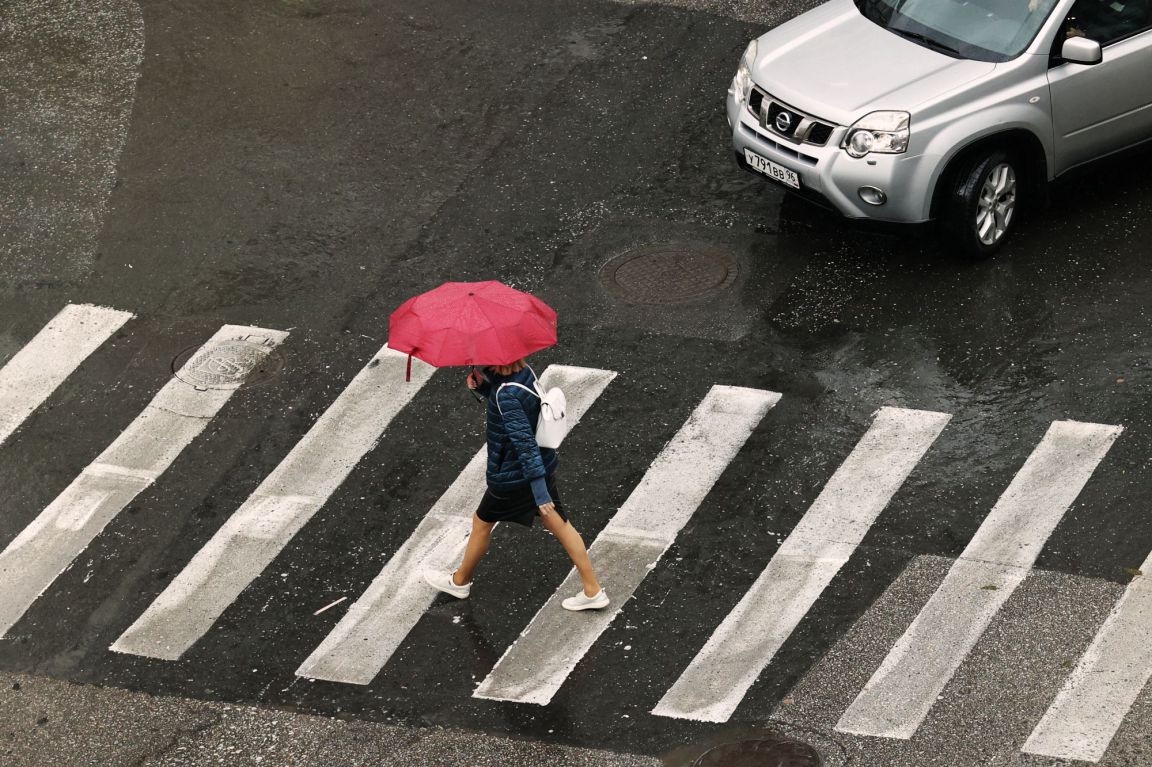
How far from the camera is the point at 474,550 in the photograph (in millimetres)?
8633

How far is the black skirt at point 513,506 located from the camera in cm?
834

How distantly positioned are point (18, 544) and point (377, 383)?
2580mm

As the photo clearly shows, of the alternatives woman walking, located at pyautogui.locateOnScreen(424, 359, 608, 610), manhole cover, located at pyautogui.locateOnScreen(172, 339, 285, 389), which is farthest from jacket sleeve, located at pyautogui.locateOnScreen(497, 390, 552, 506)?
Result: manhole cover, located at pyautogui.locateOnScreen(172, 339, 285, 389)

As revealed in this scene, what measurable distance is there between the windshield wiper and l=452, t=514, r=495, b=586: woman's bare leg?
16.9ft

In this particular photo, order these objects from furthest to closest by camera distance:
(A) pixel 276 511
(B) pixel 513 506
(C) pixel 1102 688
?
1. (A) pixel 276 511
2. (B) pixel 513 506
3. (C) pixel 1102 688

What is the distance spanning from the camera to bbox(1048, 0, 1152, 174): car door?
36.6 feet

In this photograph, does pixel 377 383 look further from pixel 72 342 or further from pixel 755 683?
pixel 755 683

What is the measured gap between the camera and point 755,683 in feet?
26.2

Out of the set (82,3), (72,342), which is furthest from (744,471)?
(82,3)

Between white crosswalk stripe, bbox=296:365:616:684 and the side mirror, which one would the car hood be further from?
white crosswalk stripe, bbox=296:365:616:684

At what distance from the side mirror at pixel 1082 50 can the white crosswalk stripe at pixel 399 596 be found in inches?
170

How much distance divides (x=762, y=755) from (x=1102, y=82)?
6199 mm

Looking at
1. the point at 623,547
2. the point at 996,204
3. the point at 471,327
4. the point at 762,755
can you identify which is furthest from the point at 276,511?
the point at 996,204

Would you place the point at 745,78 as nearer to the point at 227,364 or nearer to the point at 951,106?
the point at 951,106
